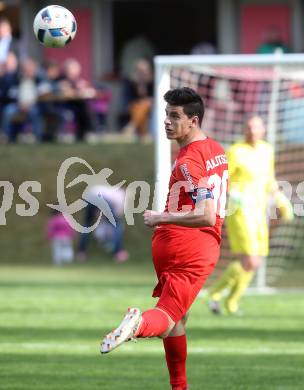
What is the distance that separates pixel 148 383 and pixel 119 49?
20416 mm

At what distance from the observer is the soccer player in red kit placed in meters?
7.86

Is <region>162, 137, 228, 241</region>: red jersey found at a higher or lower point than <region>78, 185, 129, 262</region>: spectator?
higher

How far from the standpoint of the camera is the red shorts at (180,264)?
7969mm

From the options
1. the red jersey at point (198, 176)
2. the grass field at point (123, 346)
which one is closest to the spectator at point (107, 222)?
the grass field at point (123, 346)

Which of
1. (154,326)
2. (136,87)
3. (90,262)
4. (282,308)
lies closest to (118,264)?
(90,262)

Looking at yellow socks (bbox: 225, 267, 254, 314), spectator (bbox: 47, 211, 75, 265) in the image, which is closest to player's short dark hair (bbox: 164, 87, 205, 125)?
yellow socks (bbox: 225, 267, 254, 314)

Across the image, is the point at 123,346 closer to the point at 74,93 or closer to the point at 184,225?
the point at 184,225

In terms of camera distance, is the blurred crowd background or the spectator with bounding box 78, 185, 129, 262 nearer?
the spectator with bounding box 78, 185, 129, 262

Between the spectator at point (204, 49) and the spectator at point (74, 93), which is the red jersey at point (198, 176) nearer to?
the spectator at point (74, 93)

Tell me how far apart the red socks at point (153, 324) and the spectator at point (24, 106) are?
15.9 metres

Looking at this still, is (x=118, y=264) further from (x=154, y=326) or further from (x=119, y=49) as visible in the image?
(x=154, y=326)

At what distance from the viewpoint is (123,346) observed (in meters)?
11.4

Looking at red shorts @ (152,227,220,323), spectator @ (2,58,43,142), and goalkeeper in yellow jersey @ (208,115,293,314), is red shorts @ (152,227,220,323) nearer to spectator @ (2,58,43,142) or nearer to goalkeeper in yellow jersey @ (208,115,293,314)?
goalkeeper in yellow jersey @ (208,115,293,314)

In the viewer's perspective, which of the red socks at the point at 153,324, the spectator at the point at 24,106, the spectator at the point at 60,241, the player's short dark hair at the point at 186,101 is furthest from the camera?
the spectator at the point at 24,106
